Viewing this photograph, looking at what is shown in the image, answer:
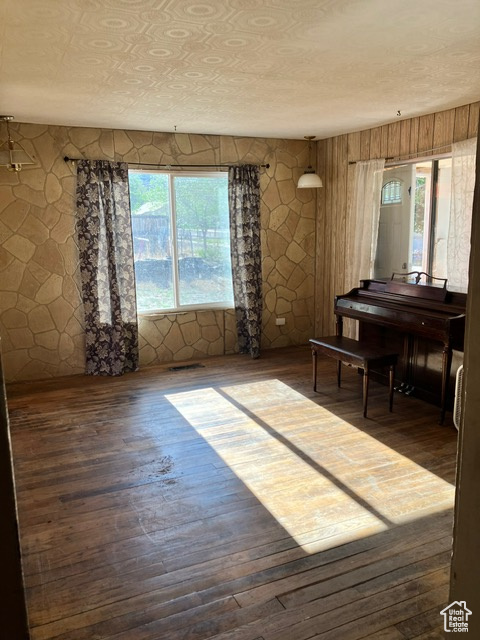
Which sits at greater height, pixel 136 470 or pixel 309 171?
pixel 309 171

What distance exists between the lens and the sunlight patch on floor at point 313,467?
2654 mm

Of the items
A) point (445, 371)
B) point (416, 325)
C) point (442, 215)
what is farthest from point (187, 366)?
point (442, 215)

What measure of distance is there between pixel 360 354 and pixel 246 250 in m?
2.18

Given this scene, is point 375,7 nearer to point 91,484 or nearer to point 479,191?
point 479,191

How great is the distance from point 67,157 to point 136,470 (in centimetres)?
323

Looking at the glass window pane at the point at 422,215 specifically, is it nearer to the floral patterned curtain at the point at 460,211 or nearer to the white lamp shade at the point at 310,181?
the floral patterned curtain at the point at 460,211

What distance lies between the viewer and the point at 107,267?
513cm

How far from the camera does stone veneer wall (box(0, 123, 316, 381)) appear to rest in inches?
190

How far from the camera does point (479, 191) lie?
0.59 metres

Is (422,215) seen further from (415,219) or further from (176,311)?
(176,311)

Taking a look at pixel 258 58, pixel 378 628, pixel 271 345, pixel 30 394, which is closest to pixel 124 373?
pixel 30 394

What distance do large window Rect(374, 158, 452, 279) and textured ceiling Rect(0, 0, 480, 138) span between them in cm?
57

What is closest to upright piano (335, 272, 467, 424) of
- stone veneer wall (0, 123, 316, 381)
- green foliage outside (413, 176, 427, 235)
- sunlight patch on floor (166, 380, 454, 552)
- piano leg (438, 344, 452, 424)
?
piano leg (438, 344, 452, 424)

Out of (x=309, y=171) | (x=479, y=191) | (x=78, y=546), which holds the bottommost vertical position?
(x=78, y=546)
